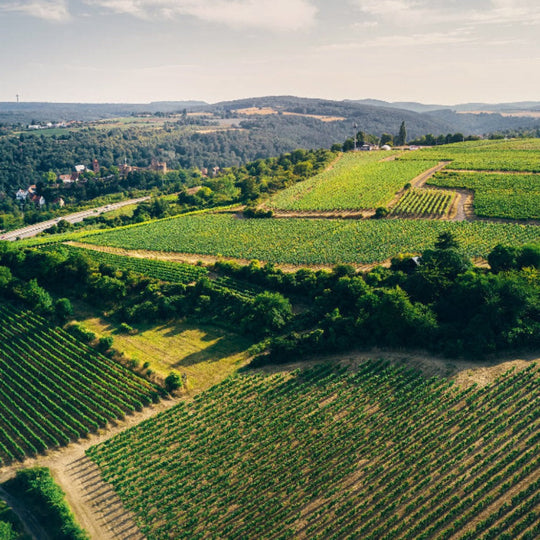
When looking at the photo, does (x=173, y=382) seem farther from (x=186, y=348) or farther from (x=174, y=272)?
(x=174, y=272)

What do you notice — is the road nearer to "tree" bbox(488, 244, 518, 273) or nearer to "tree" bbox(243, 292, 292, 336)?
"tree" bbox(243, 292, 292, 336)

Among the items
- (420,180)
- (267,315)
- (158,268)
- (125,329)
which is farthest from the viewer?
(420,180)

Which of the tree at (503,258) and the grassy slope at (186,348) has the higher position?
the tree at (503,258)

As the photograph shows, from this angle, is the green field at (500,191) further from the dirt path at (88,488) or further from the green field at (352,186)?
the dirt path at (88,488)

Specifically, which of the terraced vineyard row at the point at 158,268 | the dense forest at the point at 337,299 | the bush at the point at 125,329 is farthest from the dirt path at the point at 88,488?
→ the terraced vineyard row at the point at 158,268

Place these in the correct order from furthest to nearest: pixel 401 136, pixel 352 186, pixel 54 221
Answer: pixel 401 136, pixel 54 221, pixel 352 186

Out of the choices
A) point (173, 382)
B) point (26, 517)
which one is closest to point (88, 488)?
point (26, 517)

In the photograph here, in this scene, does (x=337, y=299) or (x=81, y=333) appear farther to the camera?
(x=81, y=333)
